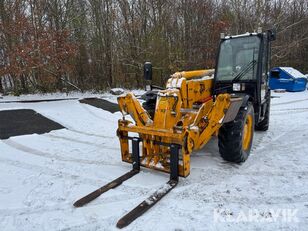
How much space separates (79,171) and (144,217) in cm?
175

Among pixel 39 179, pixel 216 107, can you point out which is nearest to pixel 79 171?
pixel 39 179

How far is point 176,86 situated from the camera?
4.41 m

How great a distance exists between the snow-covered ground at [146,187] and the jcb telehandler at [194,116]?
19 centimetres

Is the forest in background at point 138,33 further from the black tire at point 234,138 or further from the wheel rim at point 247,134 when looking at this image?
the black tire at point 234,138

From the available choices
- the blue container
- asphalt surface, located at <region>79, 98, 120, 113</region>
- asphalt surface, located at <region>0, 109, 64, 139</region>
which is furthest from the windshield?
the blue container

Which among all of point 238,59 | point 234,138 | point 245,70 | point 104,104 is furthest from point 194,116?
point 104,104

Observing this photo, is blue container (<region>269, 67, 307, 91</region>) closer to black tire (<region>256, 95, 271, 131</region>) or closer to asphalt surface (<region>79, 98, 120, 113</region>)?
black tire (<region>256, 95, 271, 131</region>)

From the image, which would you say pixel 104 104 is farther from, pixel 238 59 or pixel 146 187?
pixel 146 187

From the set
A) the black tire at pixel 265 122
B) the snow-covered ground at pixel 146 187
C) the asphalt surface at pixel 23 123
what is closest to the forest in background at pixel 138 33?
the asphalt surface at pixel 23 123

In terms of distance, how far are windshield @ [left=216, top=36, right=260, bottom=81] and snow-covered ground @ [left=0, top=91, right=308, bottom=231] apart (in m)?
1.44

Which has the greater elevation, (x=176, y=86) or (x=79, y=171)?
(x=176, y=86)

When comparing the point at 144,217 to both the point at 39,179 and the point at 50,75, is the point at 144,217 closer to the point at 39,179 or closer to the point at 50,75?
the point at 39,179

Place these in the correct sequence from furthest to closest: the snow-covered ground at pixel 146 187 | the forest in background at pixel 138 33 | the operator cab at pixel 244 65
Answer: the forest in background at pixel 138 33, the operator cab at pixel 244 65, the snow-covered ground at pixel 146 187

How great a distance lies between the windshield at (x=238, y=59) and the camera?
17.2ft
